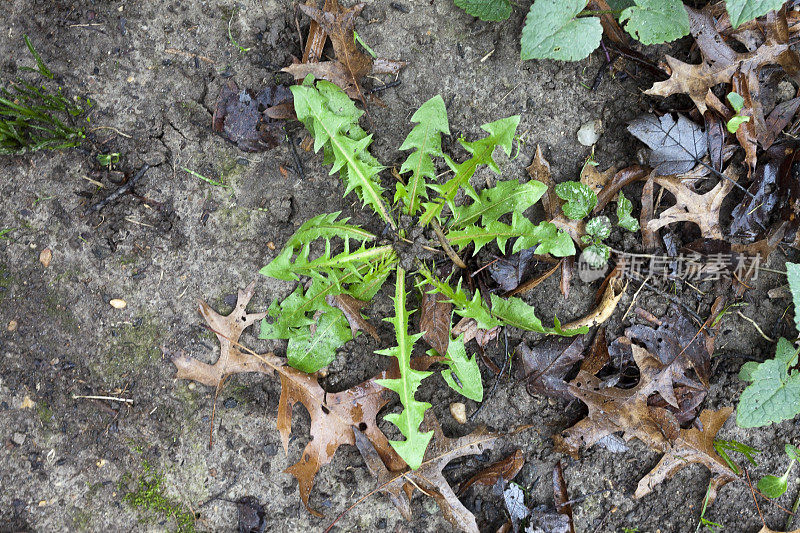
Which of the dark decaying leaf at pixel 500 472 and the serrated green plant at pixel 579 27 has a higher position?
the serrated green plant at pixel 579 27

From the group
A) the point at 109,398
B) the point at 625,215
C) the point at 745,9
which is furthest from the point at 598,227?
the point at 109,398

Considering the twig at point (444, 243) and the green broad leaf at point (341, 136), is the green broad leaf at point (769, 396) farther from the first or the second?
the green broad leaf at point (341, 136)

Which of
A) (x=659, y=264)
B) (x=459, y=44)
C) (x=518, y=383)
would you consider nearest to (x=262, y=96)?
(x=459, y=44)

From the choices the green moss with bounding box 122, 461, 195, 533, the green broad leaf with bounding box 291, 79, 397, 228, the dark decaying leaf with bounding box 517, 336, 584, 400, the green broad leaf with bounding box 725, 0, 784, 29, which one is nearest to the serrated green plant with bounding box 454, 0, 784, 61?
the green broad leaf with bounding box 725, 0, 784, 29

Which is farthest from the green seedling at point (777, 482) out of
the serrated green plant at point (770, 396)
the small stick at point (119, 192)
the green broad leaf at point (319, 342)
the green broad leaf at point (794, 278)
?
the small stick at point (119, 192)

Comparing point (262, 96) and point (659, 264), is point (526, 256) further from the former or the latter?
point (262, 96)

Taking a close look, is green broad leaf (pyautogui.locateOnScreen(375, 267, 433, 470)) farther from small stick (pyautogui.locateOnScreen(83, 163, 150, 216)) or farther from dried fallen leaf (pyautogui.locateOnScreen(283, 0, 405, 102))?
small stick (pyautogui.locateOnScreen(83, 163, 150, 216))
